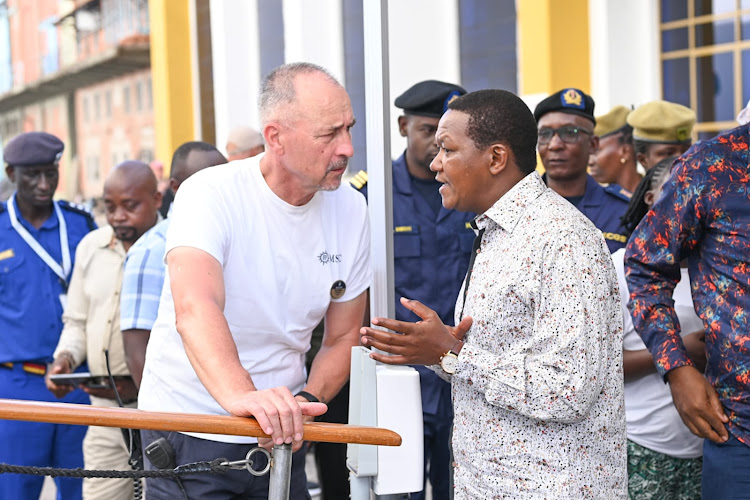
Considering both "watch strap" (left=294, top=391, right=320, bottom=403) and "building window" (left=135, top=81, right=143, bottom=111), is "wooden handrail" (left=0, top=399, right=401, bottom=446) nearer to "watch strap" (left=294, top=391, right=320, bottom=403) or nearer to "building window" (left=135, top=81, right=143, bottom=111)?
"watch strap" (left=294, top=391, right=320, bottom=403)

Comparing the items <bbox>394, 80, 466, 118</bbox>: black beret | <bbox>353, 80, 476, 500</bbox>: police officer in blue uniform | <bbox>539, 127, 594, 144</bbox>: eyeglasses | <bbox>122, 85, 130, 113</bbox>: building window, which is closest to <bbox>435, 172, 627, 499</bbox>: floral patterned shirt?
<bbox>353, 80, 476, 500</bbox>: police officer in blue uniform

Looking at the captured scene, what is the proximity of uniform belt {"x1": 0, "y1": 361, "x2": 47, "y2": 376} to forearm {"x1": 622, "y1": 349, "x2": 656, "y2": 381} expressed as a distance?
2754 mm

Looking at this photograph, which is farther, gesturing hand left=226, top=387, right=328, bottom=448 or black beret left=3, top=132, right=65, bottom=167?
black beret left=3, top=132, right=65, bottom=167

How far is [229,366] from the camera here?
2127 mm

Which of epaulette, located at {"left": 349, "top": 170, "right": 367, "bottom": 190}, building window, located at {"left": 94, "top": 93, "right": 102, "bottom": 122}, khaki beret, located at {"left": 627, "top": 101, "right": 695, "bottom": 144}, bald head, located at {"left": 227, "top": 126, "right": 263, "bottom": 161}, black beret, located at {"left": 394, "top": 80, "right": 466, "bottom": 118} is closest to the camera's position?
black beret, located at {"left": 394, "top": 80, "right": 466, "bottom": 118}

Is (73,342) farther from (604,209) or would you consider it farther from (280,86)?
(604,209)

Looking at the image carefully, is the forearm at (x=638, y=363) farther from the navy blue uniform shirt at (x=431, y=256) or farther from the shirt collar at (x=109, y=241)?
the shirt collar at (x=109, y=241)

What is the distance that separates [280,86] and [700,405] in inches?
57.8

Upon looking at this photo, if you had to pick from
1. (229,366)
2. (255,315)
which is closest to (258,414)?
(229,366)

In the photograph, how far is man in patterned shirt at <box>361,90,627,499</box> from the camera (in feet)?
7.06

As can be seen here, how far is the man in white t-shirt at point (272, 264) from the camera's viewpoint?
2.47 m

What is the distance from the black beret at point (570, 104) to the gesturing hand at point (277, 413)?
9.30 feet

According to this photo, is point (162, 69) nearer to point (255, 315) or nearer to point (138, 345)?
point (138, 345)

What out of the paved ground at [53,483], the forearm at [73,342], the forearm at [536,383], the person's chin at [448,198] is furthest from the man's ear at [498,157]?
A: the paved ground at [53,483]
